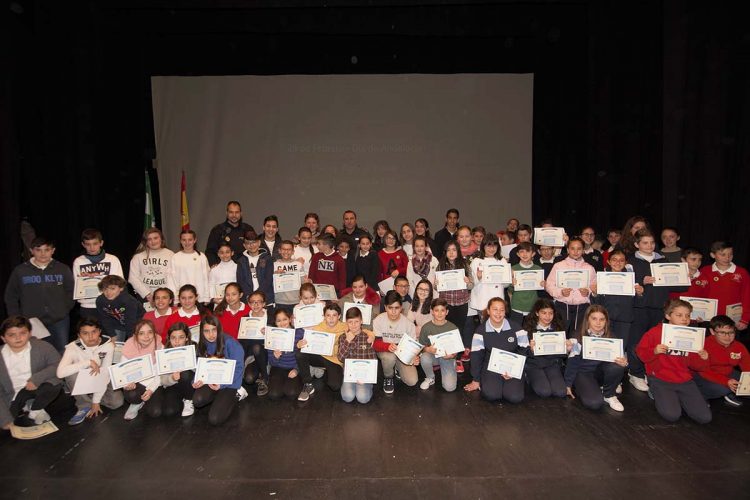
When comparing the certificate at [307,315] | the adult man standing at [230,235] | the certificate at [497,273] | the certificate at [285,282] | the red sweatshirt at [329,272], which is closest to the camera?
the certificate at [307,315]

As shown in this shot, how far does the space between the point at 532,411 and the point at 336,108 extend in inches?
272

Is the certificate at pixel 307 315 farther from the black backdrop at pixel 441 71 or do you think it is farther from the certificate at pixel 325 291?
the black backdrop at pixel 441 71

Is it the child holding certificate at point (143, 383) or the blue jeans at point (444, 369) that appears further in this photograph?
the blue jeans at point (444, 369)

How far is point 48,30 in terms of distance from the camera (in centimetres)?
746

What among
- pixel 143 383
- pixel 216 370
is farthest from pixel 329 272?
pixel 143 383

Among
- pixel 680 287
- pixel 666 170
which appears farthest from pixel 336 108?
pixel 680 287

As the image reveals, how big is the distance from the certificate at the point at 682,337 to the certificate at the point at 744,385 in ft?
1.87

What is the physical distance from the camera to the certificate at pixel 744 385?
479 centimetres

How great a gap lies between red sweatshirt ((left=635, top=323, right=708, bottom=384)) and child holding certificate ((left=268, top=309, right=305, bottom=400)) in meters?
3.71

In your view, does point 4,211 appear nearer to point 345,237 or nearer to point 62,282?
point 62,282

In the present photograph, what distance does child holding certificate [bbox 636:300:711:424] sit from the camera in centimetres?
464

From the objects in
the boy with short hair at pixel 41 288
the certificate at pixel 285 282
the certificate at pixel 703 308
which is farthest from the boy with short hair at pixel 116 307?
the certificate at pixel 703 308

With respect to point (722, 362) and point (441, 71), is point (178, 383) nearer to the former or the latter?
point (722, 362)

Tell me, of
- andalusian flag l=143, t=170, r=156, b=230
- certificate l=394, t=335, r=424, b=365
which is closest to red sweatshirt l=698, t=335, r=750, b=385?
certificate l=394, t=335, r=424, b=365
